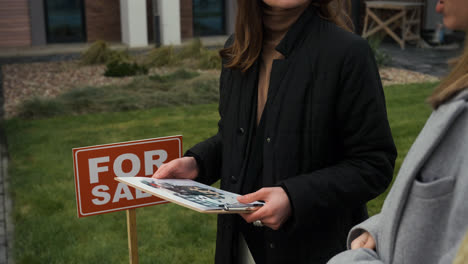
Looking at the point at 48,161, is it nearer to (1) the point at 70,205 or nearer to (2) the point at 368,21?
(1) the point at 70,205

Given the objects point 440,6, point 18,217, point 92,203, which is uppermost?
point 440,6

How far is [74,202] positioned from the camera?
17.4ft

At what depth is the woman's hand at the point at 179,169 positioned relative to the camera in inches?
82.5

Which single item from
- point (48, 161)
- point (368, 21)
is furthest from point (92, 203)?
point (368, 21)

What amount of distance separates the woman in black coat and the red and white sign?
695 millimetres

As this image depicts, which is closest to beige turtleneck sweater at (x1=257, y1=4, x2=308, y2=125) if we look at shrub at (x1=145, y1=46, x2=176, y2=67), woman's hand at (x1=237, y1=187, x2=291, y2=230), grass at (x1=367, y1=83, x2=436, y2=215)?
woman's hand at (x1=237, y1=187, x2=291, y2=230)

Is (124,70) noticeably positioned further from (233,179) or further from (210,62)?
(233,179)

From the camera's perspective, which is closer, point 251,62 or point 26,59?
point 251,62

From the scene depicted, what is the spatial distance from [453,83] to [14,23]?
16.4m

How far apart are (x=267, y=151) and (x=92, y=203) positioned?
1127 mm

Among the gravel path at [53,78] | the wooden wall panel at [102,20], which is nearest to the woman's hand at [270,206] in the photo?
the gravel path at [53,78]

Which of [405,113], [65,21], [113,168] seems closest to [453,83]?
[113,168]

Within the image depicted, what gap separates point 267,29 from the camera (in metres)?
1.99

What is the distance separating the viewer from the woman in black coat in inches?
70.5
